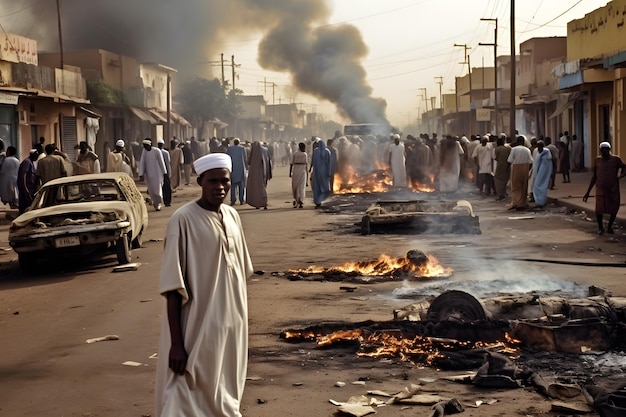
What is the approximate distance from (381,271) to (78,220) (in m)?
4.22

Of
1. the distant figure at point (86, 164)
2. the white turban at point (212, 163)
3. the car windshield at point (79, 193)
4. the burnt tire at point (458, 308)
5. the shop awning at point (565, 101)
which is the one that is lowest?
the burnt tire at point (458, 308)

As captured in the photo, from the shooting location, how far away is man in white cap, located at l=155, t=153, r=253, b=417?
448cm

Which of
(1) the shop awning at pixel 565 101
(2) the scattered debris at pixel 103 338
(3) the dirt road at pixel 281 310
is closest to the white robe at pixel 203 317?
(3) the dirt road at pixel 281 310

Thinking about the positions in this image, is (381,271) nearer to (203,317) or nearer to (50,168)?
(203,317)

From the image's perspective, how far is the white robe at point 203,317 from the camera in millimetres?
4488

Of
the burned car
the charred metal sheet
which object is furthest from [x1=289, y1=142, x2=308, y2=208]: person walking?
the burned car

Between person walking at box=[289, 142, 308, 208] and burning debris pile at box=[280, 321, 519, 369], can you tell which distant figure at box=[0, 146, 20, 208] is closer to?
person walking at box=[289, 142, 308, 208]

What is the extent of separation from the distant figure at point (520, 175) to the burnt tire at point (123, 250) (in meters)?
11.1

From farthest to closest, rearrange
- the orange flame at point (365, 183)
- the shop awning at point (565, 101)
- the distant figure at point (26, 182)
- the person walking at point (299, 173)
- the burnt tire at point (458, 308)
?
the shop awning at point (565, 101), the orange flame at point (365, 183), the person walking at point (299, 173), the distant figure at point (26, 182), the burnt tire at point (458, 308)

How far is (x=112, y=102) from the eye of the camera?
4809 centimetres

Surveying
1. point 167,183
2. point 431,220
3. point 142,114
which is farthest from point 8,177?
point 142,114

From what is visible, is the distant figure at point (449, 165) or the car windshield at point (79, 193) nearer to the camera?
the car windshield at point (79, 193)

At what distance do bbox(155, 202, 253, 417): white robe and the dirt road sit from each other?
1.59m

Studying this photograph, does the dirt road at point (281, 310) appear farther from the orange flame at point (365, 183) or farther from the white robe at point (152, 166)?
the orange flame at point (365, 183)
